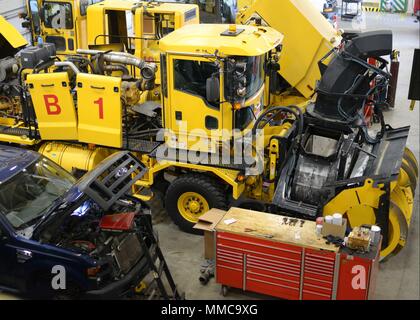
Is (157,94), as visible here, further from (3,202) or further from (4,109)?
(3,202)

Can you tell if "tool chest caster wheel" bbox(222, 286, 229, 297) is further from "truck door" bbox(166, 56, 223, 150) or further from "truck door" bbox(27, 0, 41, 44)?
"truck door" bbox(27, 0, 41, 44)

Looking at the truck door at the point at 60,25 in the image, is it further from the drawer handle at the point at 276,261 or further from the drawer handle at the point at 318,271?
the drawer handle at the point at 318,271

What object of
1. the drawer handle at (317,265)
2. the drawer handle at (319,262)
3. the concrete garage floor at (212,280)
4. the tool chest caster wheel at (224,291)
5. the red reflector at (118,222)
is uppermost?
the red reflector at (118,222)

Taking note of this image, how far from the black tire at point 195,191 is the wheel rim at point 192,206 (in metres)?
0.05

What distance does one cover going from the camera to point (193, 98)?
24.2ft

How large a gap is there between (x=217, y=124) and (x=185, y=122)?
A: 0.46m

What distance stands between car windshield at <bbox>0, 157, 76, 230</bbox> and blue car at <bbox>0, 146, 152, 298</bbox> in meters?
0.01

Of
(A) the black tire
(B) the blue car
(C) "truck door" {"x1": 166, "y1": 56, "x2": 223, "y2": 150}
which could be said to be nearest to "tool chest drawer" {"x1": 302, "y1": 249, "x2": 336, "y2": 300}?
(B) the blue car

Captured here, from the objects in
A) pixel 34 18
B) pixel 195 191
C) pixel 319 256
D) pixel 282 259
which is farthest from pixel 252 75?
pixel 34 18

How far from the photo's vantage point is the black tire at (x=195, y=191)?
25.2 feet

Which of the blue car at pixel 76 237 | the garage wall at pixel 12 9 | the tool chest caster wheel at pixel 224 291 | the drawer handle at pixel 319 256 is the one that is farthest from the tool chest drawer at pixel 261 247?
the garage wall at pixel 12 9

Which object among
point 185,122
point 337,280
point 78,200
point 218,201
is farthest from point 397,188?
point 78,200

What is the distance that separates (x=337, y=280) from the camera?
19.7ft

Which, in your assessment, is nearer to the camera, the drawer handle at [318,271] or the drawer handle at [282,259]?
the drawer handle at [318,271]
